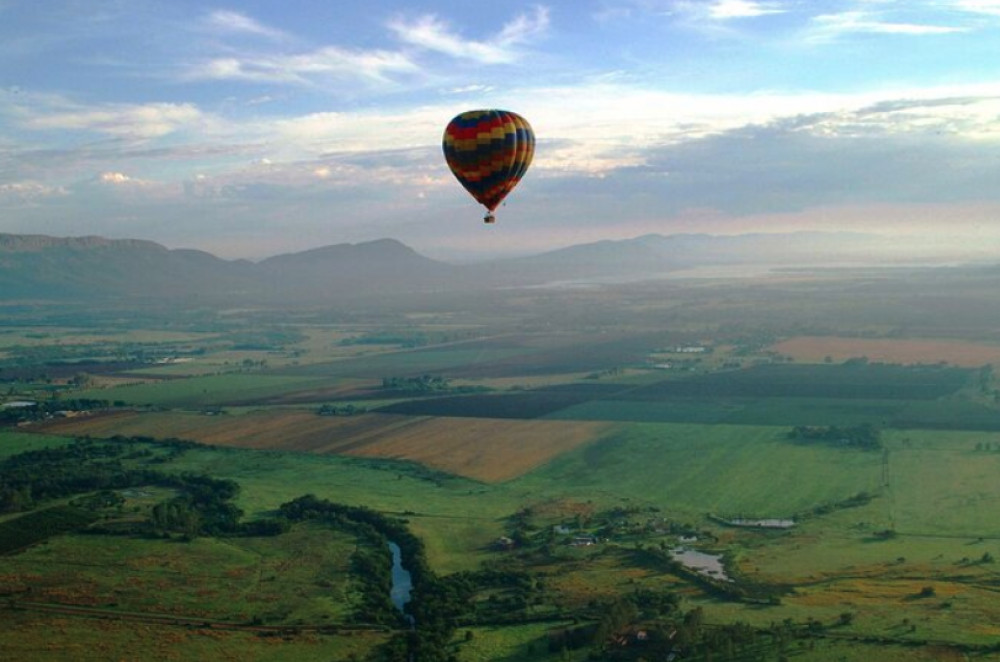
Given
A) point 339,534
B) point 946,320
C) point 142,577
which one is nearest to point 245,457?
point 339,534

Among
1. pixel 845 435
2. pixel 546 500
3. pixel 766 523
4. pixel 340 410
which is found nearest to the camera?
pixel 766 523

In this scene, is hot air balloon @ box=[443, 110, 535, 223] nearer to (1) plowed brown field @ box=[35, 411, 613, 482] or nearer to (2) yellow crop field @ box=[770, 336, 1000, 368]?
(1) plowed brown field @ box=[35, 411, 613, 482]

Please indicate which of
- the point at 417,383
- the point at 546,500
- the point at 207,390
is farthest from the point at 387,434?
the point at 207,390

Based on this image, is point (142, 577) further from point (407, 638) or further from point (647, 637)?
point (647, 637)

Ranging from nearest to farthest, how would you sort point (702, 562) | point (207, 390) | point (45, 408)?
point (702, 562) < point (45, 408) < point (207, 390)

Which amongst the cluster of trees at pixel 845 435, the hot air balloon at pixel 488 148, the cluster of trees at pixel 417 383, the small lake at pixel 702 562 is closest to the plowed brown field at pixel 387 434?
the cluster of trees at pixel 845 435

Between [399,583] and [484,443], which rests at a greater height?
[484,443]

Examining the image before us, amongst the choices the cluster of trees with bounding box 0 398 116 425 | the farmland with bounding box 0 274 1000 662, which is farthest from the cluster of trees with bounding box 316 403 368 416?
the cluster of trees with bounding box 0 398 116 425

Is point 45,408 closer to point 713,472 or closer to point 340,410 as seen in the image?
point 340,410
